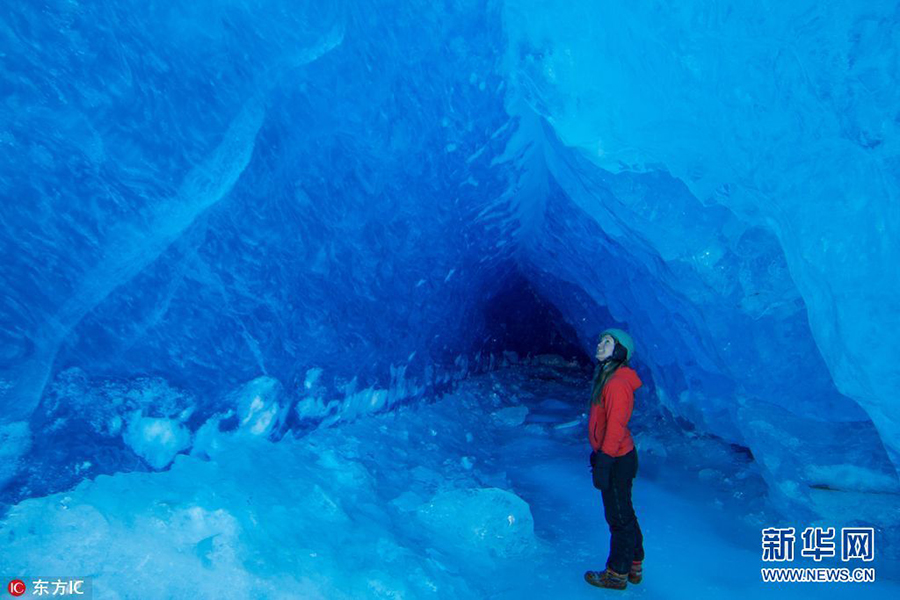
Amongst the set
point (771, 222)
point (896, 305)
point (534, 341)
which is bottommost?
point (896, 305)

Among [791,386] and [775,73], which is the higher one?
[775,73]

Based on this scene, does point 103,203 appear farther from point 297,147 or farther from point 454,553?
point 454,553

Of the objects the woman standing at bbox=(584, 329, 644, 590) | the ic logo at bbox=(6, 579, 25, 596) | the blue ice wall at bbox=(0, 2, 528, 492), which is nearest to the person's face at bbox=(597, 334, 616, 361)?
the woman standing at bbox=(584, 329, 644, 590)

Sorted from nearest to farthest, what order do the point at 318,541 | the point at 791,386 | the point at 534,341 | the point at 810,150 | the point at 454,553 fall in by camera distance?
1. the point at 318,541
2. the point at 810,150
3. the point at 454,553
4. the point at 791,386
5. the point at 534,341

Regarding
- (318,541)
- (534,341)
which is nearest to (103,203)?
(318,541)

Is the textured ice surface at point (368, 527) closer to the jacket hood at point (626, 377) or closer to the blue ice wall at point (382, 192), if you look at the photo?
the blue ice wall at point (382, 192)

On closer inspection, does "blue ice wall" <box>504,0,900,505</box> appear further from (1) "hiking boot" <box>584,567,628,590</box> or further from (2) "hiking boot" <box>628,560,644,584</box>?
(1) "hiking boot" <box>584,567,628,590</box>

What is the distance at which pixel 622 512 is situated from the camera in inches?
109

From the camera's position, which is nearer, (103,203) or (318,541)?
(103,203)

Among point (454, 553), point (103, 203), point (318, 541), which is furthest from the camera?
point (454, 553)

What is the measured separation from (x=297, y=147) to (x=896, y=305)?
308 cm

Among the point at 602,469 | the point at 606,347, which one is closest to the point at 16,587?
the point at 602,469

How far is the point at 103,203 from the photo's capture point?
7.88 feet

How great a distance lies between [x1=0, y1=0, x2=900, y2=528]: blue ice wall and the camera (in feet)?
7.61
